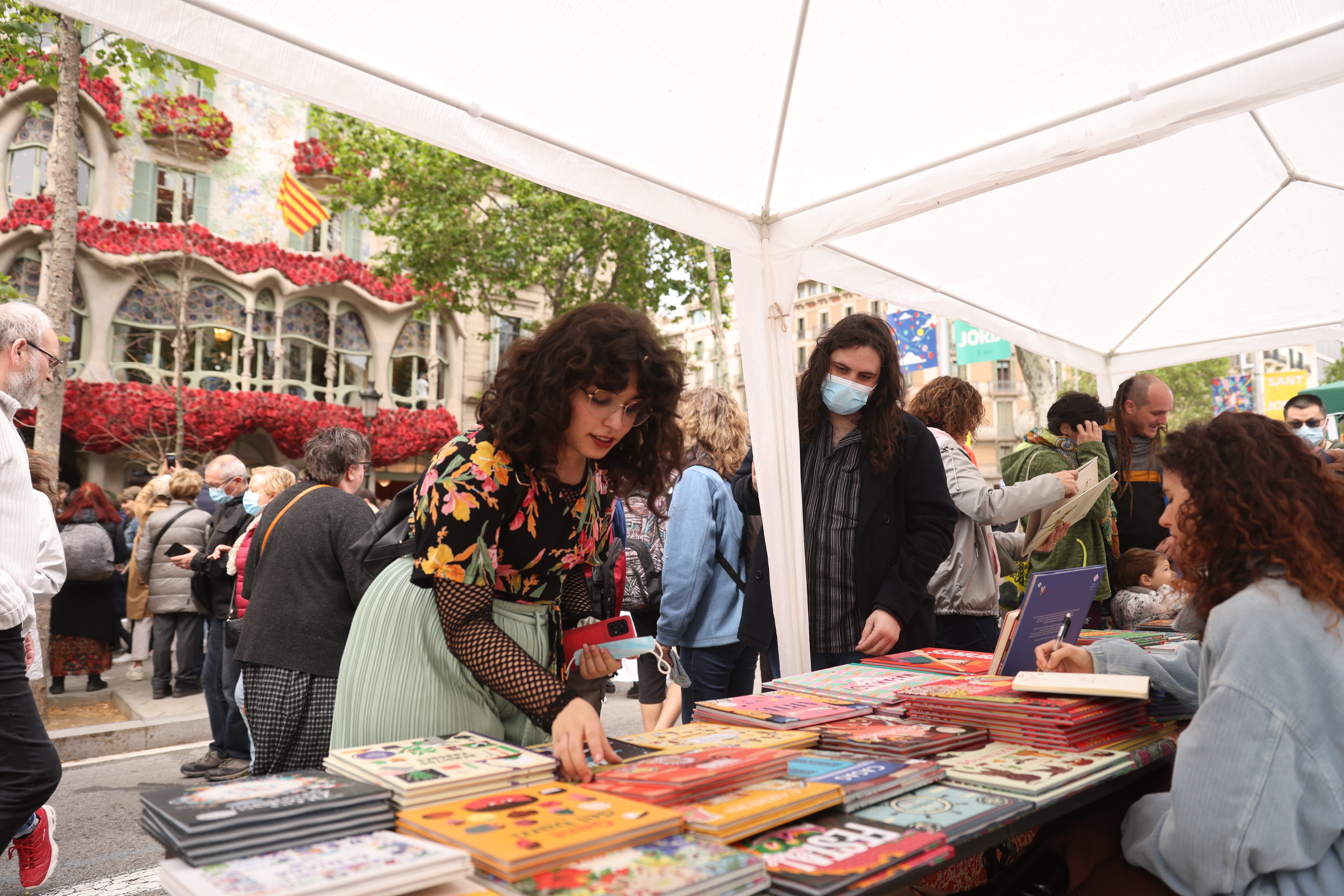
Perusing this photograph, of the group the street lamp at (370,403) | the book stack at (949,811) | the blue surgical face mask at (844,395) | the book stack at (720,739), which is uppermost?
the street lamp at (370,403)

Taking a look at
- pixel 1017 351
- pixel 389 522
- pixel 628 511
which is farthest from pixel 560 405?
pixel 1017 351

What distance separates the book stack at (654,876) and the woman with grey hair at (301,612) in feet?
8.80

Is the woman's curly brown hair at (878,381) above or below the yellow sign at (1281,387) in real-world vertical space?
below

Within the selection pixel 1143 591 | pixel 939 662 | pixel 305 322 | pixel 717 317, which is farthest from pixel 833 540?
pixel 305 322

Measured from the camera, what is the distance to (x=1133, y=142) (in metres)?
3.09

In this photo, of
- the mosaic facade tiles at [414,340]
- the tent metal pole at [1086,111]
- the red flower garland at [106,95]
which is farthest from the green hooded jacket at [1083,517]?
the mosaic facade tiles at [414,340]

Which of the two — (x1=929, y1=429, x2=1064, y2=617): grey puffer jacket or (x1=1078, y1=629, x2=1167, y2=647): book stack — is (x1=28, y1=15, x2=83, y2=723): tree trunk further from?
(x1=1078, y1=629, x2=1167, y2=647): book stack

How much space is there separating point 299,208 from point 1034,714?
65.2ft

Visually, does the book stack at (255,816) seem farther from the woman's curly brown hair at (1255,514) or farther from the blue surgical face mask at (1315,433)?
the blue surgical face mask at (1315,433)

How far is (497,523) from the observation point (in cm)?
188

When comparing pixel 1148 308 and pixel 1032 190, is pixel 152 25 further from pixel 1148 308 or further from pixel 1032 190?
pixel 1148 308

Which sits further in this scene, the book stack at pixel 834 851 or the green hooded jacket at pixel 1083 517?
the green hooded jacket at pixel 1083 517

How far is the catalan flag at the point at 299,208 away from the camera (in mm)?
18578

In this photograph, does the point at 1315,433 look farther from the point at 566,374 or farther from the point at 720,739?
the point at 566,374
